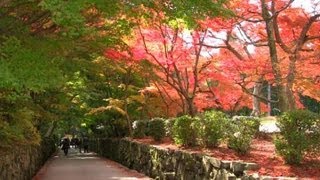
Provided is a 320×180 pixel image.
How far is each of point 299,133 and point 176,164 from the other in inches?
212

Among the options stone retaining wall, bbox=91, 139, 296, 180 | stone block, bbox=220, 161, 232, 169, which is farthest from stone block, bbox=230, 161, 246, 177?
stone block, bbox=220, 161, 232, 169

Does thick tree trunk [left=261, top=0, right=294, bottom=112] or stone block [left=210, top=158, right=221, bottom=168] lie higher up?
thick tree trunk [left=261, top=0, right=294, bottom=112]

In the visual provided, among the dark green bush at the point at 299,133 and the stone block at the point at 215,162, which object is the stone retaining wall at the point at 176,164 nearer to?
the stone block at the point at 215,162

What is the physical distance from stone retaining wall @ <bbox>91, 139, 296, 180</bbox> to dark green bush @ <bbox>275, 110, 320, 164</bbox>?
72 cm

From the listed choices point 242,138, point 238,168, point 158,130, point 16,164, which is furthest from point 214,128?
point 158,130

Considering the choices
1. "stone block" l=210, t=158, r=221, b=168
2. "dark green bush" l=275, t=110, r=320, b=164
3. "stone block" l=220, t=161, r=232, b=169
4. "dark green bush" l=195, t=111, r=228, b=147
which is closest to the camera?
"dark green bush" l=275, t=110, r=320, b=164

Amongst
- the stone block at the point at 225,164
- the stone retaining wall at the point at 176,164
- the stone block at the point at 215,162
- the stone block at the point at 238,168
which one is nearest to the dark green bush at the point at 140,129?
the stone retaining wall at the point at 176,164

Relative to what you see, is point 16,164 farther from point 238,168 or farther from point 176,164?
point 238,168

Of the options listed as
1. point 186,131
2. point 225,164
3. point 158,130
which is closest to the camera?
point 225,164

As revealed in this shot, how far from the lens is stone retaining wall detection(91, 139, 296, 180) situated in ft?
28.6

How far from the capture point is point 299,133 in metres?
8.30

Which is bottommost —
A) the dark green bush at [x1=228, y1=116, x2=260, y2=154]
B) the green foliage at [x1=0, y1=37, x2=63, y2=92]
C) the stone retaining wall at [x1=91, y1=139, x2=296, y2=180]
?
the stone retaining wall at [x1=91, y1=139, x2=296, y2=180]

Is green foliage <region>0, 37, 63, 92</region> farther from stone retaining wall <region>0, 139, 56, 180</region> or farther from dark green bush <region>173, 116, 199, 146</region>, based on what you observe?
dark green bush <region>173, 116, 199, 146</region>

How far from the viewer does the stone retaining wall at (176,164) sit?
8.73 meters
